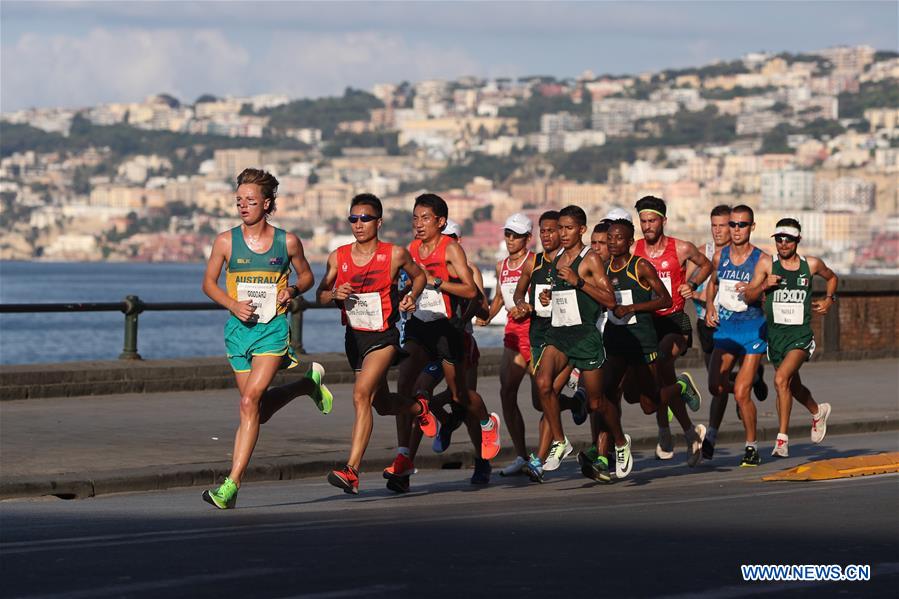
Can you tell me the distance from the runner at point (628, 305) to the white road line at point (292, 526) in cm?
168

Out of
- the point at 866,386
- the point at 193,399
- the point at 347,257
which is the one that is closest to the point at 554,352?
the point at 347,257

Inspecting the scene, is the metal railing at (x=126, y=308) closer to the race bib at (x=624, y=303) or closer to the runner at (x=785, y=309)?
the runner at (x=785, y=309)

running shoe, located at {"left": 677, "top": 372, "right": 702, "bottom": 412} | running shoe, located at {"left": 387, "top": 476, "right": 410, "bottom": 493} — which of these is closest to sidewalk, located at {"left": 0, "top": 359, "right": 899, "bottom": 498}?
running shoe, located at {"left": 677, "top": 372, "right": 702, "bottom": 412}

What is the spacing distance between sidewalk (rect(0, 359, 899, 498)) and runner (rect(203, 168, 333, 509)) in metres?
1.50

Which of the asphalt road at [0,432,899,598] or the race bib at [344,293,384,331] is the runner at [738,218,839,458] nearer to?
the asphalt road at [0,432,899,598]

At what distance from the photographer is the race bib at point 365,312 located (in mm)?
11602

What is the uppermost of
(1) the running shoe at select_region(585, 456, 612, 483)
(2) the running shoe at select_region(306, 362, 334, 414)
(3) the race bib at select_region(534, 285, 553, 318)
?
(3) the race bib at select_region(534, 285, 553, 318)

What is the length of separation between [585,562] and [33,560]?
7.55ft

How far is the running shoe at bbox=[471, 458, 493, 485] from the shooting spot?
12664 millimetres

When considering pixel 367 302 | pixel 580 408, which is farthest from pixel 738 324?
pixel 367 302

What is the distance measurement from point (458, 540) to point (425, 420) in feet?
9.68

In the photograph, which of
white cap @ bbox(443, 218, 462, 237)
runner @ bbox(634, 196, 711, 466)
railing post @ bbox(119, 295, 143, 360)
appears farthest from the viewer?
railing post @ bbox(119, 295, 143, 360)

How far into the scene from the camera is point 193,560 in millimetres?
8422

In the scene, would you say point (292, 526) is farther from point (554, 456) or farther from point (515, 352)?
point (515, 352)
